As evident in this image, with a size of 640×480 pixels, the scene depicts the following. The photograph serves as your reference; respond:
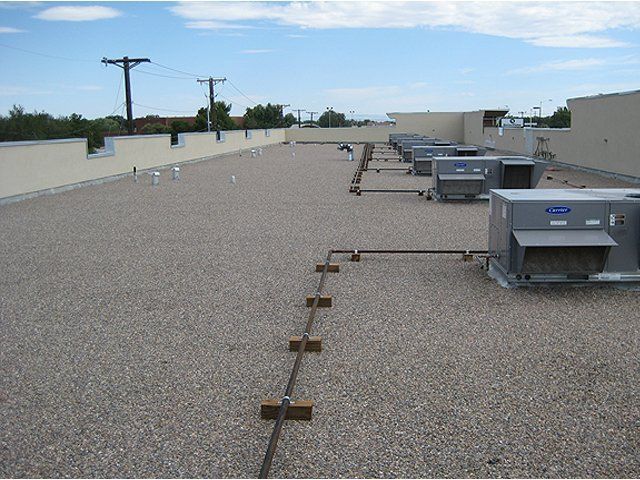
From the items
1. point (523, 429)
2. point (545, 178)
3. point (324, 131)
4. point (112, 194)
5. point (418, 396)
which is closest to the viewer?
point (523, 429)

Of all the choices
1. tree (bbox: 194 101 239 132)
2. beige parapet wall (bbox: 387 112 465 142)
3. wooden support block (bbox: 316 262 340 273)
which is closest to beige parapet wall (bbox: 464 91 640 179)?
wooden support block (bbox: 316 262 340 273)

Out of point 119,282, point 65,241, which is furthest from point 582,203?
point 65,241

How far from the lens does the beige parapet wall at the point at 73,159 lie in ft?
61.9

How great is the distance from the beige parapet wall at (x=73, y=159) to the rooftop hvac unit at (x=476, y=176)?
36.9ft

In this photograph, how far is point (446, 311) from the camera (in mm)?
7641

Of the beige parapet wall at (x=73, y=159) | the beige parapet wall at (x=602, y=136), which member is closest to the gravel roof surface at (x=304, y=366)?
the beige parapet wall at (x=73, y=159)

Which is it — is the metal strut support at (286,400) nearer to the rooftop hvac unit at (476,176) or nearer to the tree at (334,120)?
the rooftop hvac unit at (476,176)

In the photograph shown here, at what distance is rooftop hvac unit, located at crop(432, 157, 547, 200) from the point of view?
54.4 feet

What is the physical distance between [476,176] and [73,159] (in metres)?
13.0

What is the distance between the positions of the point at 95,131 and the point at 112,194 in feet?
185

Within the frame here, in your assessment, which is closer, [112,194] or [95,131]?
[112,194]

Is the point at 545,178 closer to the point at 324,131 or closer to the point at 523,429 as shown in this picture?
the point at 523,429

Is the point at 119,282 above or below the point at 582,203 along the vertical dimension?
below

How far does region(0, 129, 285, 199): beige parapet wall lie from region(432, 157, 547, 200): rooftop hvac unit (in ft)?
36.9
